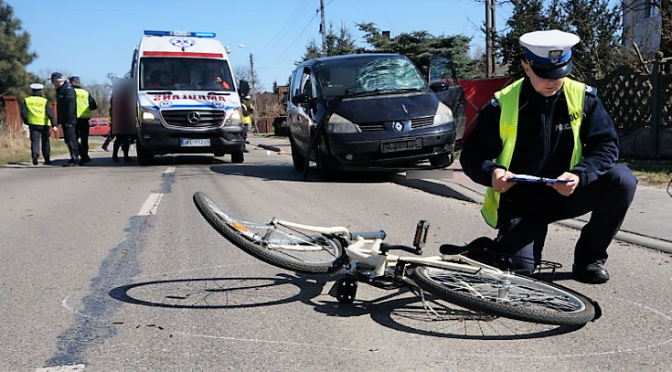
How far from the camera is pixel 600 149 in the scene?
400 cm

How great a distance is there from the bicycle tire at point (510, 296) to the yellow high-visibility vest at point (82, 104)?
46.2 feet

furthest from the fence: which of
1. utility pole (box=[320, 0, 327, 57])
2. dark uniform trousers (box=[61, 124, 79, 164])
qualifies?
utility pole (box=[320, 0, 327, 57])

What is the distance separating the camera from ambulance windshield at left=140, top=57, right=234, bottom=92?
1449 cm

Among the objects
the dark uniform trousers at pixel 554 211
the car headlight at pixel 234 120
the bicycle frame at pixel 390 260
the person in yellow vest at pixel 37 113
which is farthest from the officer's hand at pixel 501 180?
the person in yellow vest at pixel 37 113

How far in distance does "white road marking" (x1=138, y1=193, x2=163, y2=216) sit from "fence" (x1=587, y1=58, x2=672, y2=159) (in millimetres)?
7706

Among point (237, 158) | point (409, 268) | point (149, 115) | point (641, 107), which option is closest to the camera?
point (409, 268)

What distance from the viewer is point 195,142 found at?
1414cm

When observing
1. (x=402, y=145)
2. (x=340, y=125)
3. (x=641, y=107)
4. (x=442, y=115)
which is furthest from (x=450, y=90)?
(x=641, y=107)

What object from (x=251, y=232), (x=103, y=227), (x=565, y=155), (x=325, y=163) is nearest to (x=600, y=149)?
(x=565, y=155)

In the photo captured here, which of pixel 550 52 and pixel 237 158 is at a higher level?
pixel 550 52

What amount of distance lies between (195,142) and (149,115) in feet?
3.48

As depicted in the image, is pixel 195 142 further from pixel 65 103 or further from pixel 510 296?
pixel 510 296

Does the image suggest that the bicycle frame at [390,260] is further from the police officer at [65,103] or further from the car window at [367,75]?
the police officer at [65,103]

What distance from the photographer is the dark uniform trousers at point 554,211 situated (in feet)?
13.1
